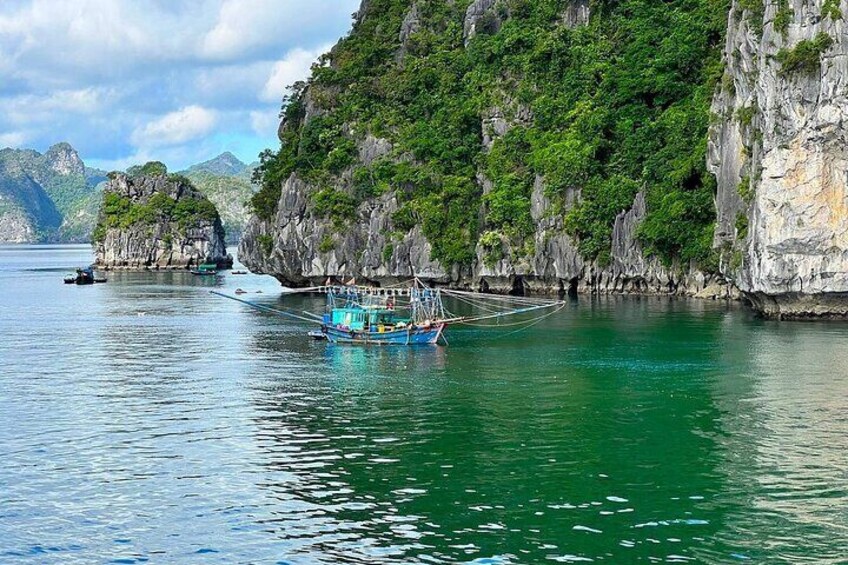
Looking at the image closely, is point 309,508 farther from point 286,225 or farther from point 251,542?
point 286,225

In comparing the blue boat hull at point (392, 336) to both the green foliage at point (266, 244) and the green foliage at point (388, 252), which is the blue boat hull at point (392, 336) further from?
the green foliage at point (266, 244)

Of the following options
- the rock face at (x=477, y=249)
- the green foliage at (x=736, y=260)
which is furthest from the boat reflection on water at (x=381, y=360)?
the rock face at (x=477, y=249)

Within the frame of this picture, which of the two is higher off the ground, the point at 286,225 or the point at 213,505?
the point at 286,225

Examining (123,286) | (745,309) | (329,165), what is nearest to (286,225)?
(329,165)

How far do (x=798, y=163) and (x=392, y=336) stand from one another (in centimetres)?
2377

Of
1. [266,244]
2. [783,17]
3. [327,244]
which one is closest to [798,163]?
[783,17]

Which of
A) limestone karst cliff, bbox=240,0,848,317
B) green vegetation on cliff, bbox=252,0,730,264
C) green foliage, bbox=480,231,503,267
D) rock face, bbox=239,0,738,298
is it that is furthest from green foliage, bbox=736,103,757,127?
green foliage, bbox=480,231,503,267

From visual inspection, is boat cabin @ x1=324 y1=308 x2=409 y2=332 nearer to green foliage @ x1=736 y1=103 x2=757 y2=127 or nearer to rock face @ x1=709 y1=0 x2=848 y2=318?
rock face @ x1=709 y1=0 x2=848 y2=318

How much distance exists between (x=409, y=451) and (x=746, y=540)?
10.0 meters

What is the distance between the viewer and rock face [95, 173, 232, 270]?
160875mm

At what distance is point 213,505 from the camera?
22.9m

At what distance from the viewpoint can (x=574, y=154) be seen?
81.7 meters

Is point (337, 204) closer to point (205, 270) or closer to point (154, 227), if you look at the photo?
point (205, 270)

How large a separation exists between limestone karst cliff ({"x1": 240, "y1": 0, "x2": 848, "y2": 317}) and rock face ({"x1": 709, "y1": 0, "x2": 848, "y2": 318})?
0.35 feet
